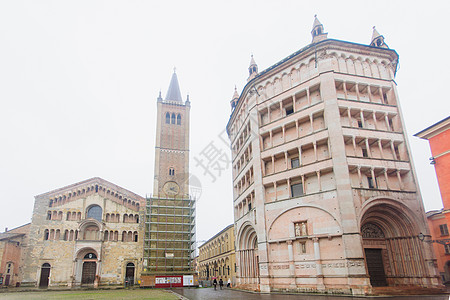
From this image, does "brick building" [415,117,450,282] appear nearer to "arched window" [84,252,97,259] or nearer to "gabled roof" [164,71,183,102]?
"arched window" [84,252,97,259]

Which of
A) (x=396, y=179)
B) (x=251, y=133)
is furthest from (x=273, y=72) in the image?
(x=396, y=179)

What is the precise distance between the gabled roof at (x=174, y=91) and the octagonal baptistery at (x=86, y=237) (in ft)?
74.8

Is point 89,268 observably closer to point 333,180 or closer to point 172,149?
point 172,149

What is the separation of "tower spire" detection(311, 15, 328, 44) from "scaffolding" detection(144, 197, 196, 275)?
34.3 metres

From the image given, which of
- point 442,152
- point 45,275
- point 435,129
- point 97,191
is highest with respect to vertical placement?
point 97,191

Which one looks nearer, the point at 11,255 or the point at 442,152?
the point at 442,152

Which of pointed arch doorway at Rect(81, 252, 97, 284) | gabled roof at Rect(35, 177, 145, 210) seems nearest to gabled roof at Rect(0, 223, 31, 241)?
gabled roof at Rect(35, 177, 145, 210)

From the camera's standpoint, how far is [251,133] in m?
30.9

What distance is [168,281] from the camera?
43.4m

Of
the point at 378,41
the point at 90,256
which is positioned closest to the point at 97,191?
the point at 90,256

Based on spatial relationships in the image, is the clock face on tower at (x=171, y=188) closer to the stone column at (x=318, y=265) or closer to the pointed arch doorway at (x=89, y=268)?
the pointed arch doorway at (x=89, y=268)

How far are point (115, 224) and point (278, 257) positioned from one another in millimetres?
31255

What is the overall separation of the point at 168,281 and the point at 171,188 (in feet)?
51.8

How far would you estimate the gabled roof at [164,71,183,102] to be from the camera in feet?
211
